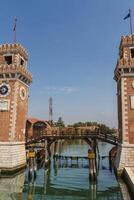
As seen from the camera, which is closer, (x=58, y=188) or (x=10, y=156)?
(x=58, y=188)

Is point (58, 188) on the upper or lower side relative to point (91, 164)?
lower

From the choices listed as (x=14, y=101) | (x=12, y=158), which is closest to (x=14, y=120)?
(x=14, y=101)

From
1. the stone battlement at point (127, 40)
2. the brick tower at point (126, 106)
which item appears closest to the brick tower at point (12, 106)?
the brick tower at point (126, 106)

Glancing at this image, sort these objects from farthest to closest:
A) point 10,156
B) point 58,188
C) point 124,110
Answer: point 10,156 → point 124,110 → point 58,188

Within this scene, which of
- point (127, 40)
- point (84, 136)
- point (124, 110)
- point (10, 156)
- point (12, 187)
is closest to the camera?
point (12, 187)

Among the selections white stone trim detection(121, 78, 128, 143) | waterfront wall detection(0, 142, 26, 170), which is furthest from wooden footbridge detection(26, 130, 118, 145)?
white stone trim detection(121, 78, 128, 143)

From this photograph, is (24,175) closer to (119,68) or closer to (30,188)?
(30,188)

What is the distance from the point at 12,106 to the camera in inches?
1187

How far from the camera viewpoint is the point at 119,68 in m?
27.5

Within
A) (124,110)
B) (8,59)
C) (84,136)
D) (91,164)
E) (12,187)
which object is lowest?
(12,187)

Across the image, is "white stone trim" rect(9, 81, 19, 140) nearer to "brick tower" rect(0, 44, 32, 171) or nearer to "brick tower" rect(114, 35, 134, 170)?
"brick tower" rect(0, 44, 32, 171)

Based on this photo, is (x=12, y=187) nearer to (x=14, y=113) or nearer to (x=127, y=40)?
(x=14, y=113)

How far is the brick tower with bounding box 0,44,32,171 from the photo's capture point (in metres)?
28.8

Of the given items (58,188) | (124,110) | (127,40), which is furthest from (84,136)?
(127,40)
